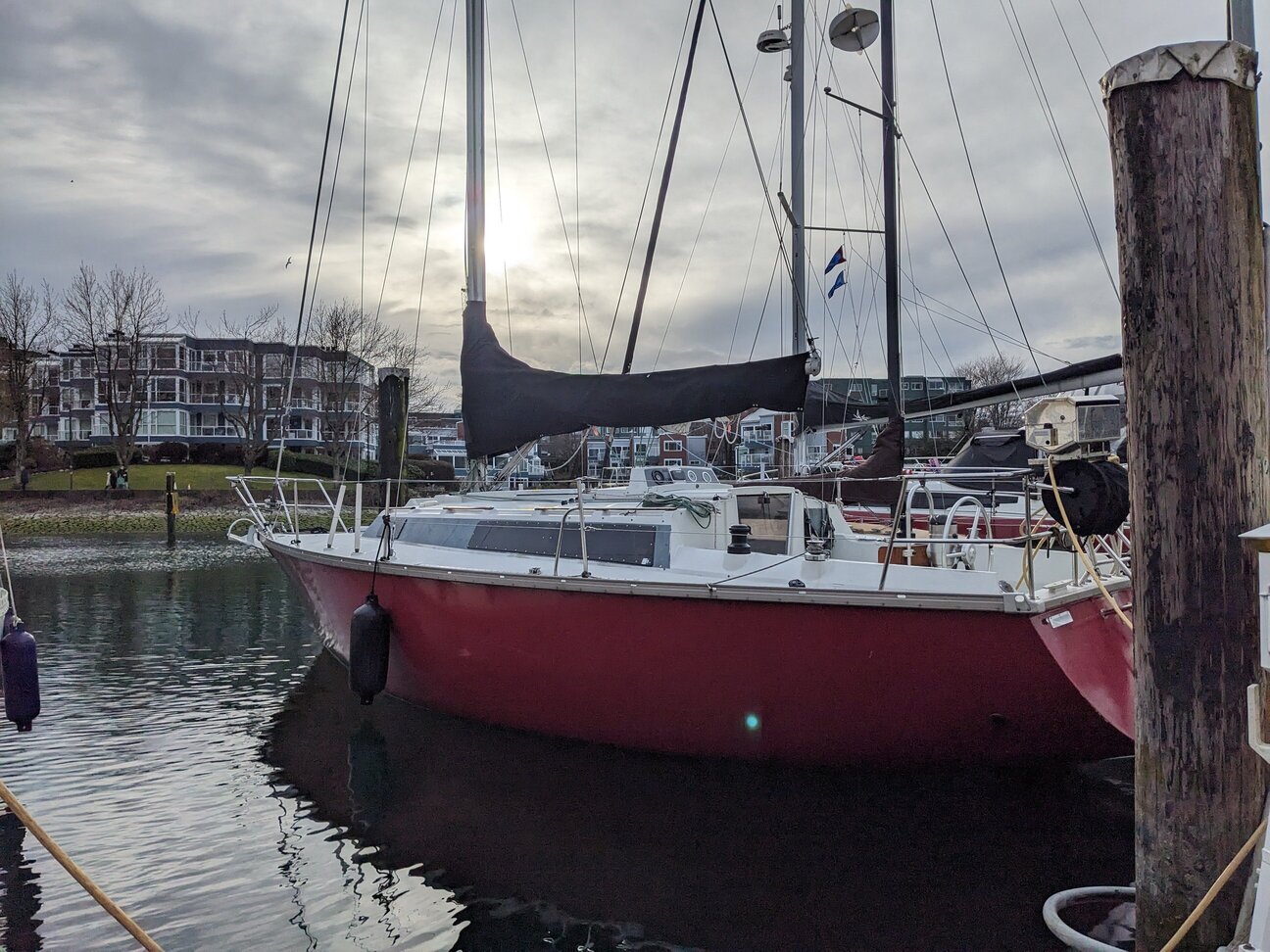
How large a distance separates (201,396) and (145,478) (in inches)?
787

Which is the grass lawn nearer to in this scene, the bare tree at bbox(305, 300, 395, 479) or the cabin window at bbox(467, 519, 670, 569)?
the bare tree at bbox(305, 300, 395, 479)

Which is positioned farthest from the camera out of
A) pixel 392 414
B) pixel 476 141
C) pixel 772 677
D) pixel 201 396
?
pixel 201 396

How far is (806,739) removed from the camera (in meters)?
5.44

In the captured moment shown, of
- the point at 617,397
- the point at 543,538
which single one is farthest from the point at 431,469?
the point at 617,397

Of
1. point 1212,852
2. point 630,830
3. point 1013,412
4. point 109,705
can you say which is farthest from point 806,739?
point 1013,412

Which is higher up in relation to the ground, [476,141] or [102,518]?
[476,141]

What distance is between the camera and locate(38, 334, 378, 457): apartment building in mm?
47125

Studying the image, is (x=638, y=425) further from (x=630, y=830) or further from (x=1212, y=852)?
(x=1212, y=852)

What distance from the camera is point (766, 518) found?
7.38m

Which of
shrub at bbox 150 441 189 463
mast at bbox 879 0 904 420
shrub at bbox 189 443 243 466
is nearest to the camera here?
mast at bbox 879 0 904 420

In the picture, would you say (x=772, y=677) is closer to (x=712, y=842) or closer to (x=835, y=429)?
(x=712, y=842)

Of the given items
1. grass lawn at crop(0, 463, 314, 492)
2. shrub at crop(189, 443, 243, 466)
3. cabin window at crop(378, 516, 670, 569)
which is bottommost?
cabin window at crop(378, 516, 670, 569)

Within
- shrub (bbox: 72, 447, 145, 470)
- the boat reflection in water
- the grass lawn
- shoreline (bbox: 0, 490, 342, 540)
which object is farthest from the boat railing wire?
shrub (bbox: 72, 447, 145, 470)

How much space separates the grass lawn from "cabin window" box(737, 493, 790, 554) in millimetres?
36741
